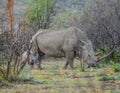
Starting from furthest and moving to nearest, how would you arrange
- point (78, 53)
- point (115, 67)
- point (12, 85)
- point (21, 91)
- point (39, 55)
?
point (39, 55) < point (78, 53) < point (115, 67) < point (12, 85) < point (21, 91)

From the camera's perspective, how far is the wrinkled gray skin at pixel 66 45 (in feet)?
65.6

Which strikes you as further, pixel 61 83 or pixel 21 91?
pixel 61 83

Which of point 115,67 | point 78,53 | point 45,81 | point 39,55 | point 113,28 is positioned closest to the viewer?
point 45,81

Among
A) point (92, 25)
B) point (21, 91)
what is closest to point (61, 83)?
point (21, 91)

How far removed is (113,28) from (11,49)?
11.4 m

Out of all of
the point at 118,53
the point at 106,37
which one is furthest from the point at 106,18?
the point at 118,53

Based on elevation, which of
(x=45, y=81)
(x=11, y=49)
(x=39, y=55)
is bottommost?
(x=39, y=55)

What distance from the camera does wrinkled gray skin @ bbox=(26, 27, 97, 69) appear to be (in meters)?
20.0

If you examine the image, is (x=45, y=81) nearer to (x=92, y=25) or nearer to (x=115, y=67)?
(x=115, y=67)

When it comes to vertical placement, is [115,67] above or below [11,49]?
below

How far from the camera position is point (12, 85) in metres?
12.6

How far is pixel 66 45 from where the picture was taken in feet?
68.5

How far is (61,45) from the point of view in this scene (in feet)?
69.5

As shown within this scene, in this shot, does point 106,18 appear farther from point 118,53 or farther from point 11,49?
point 11,49
